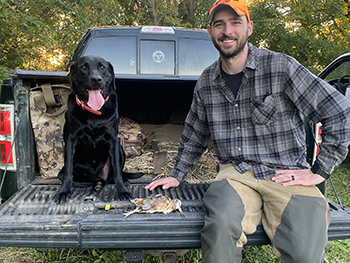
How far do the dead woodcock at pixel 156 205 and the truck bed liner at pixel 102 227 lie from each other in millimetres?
45

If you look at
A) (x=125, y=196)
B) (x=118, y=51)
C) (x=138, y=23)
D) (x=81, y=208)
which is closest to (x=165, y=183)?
(x=125, y=196)

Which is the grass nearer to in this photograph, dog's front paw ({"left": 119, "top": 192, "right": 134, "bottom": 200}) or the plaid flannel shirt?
dog's front paw ({"left": 119, "top": 192, "right": 134, "bottom": 200})

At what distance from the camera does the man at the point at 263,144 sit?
1.62m

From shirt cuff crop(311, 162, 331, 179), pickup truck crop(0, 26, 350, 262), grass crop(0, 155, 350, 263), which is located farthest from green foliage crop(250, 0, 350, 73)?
shirt cuff crop(311, 162, 331, 179)

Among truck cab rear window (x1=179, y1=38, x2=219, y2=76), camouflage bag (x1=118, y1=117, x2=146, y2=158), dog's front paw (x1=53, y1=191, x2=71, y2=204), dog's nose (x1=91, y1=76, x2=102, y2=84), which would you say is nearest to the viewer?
dog's front paw (x1=53, y1=191, x2=71, y2=204)

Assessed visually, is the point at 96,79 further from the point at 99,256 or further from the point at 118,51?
the point at 118,51

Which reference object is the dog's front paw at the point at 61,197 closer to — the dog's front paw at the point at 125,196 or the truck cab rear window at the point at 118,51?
the dog's front paw at the point at 125,196

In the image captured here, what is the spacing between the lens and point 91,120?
2.30 m

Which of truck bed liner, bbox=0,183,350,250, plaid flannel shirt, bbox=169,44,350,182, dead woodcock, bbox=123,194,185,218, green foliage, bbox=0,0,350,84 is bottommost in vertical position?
truck bed liner, bbox=0,183,350,250

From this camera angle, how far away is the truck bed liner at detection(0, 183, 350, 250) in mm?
1586

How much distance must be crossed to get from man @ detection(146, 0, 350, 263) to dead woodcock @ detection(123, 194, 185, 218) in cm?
21

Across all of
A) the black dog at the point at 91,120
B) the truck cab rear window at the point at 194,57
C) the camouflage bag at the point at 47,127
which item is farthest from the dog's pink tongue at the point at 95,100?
the truck cab rear window at the point at 194,57

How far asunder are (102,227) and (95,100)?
103 cm

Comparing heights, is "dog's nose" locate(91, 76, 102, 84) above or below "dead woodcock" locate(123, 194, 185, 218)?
above
